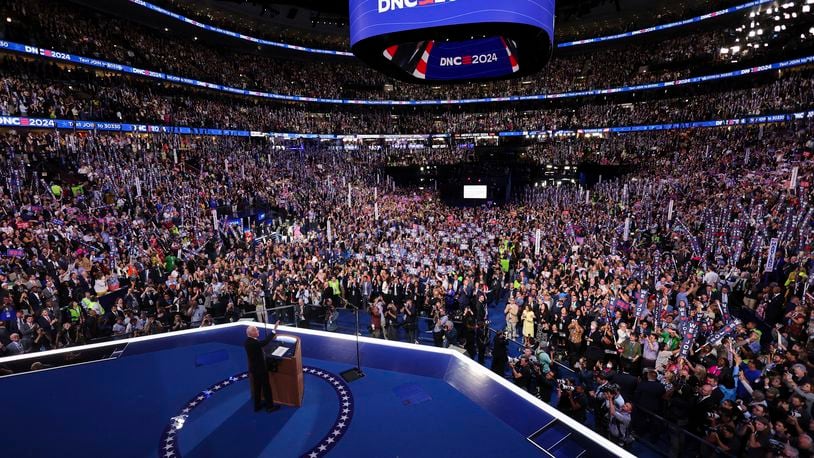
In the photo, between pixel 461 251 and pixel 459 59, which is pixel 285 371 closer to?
pixel 459 59

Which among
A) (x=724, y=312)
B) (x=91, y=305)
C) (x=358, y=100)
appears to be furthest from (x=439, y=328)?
(x=358, y=100)

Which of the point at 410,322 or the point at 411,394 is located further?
the point at 410,322

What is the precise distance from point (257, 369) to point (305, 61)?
144 feet

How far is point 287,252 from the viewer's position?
1565 centimetres

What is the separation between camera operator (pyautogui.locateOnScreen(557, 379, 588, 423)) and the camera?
667 centimetres

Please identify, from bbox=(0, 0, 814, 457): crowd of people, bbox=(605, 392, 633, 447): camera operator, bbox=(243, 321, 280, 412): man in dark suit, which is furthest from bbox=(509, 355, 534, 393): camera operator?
bbox=(243, 321, 280, 412): man in dark suit

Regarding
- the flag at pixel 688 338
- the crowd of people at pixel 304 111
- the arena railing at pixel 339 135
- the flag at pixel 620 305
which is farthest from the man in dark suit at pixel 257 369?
the crowd of people at pixel 304 111

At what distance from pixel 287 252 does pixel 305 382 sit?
9756 mm

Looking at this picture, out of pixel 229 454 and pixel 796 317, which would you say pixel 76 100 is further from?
pixel 796 317

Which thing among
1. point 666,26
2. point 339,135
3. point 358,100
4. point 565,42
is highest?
point 565,42

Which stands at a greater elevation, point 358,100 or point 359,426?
point 358,100

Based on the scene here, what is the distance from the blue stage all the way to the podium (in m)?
0.17

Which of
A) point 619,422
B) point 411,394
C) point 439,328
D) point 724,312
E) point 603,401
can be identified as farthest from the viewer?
point 439,328

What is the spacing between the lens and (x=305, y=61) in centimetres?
4403
